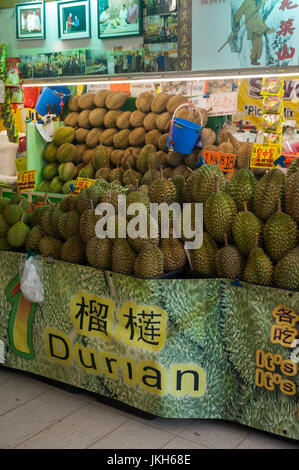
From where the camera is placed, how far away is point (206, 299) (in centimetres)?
240

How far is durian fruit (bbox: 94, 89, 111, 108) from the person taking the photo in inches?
195

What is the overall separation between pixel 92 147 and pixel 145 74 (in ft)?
3.14

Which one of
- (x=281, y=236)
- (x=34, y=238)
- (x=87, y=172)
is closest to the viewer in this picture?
(x=281, y=236)

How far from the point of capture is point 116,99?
4828mm

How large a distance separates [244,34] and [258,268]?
2.61 meters

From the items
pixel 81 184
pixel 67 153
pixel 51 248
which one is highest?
pixel 67 153

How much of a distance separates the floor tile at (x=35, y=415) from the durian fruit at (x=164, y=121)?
2579 millimetres

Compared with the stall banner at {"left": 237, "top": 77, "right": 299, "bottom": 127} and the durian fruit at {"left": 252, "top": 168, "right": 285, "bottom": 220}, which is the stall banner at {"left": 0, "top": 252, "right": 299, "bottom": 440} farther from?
the stall banner at {"left": 237, "top": 77, "right": 299, "bottom": 127}

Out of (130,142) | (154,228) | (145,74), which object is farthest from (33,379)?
(145,74)

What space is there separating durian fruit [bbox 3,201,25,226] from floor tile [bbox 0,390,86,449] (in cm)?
105

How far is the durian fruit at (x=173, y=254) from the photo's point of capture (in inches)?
97.5

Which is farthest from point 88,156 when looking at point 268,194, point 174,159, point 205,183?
point 268,194

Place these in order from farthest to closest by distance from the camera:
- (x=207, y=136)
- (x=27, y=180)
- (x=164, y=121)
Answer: (x=164, y=121), (x=207, y=136), (x=27, y=180)

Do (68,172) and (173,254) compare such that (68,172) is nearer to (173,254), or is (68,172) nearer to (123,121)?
(123,121)
